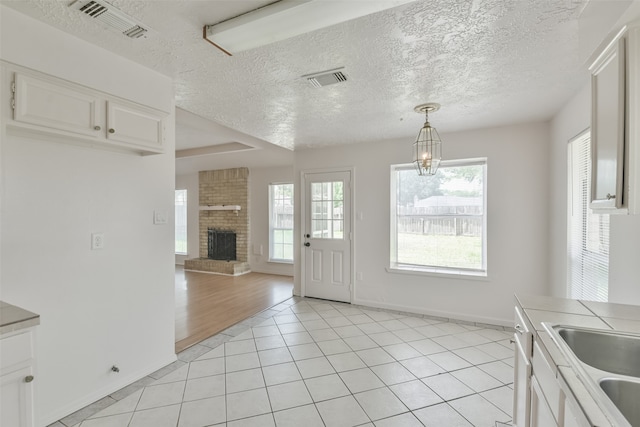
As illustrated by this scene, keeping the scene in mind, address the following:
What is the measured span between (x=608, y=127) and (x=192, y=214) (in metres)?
7.88

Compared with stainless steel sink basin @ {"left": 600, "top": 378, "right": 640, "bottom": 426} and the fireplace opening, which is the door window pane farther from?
stainless steel sink basin @ {"left": 600, "top": 378, "right": 640, "bottom": 426}

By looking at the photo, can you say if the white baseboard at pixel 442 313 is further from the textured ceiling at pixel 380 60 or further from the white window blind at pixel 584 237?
the textured ceiling at pixel 380 60

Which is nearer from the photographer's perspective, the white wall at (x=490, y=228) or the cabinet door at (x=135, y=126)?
the cabinet door at (x=135, y=126)

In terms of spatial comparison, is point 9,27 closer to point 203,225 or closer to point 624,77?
point 624,77

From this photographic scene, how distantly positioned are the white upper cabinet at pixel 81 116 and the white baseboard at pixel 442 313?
11.0 feet

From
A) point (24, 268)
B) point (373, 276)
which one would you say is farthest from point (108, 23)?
point (373, 276)

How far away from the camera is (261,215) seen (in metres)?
6.81

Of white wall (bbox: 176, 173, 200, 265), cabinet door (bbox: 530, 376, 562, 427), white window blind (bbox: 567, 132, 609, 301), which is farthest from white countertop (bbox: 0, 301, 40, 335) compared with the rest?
white wall (bbox: 176, 173, 200, 265)

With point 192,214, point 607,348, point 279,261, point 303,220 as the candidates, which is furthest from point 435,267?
point 192,214

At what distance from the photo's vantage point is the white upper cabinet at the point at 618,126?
1122 mm

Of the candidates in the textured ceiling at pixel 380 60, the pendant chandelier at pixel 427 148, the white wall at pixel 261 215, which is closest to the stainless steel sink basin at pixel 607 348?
the textured ceiling at pixel 380 60

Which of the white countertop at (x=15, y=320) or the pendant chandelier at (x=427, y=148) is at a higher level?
the pendant chandelier at (x=427, y=148)

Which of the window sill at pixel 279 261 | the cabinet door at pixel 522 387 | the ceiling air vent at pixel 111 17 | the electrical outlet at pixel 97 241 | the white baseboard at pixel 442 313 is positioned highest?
the ceiling air vent at pixel 111 17

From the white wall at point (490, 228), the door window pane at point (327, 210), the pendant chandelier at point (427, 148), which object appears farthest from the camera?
the door window pane at point (327, 210)
